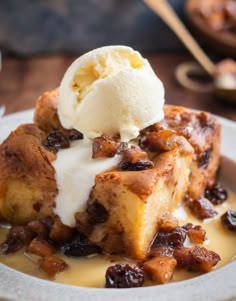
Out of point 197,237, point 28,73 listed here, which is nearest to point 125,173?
point 197,237

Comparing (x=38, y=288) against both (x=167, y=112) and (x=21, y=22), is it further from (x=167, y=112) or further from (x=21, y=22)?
(x=21, y=22)

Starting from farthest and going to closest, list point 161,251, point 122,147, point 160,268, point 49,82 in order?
point 49,82 → point 122,147 → point 161,251 → point 160,268

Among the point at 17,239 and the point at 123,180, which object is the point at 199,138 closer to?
the point at 123,180

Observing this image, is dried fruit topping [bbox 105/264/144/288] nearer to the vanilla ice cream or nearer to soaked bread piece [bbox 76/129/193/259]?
soaked bread piece [bbox 76/129/193/259]

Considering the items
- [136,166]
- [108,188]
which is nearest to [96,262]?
[108,188]

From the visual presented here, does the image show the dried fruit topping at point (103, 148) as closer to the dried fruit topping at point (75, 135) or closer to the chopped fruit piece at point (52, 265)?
the dried fruit topping at point (75, 135)

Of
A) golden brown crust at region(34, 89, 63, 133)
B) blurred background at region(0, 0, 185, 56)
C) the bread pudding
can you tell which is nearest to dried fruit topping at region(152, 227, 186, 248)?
the bread pudding
